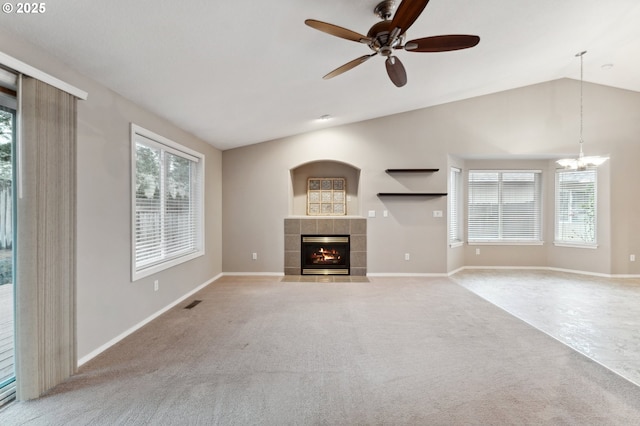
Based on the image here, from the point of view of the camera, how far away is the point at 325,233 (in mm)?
5672

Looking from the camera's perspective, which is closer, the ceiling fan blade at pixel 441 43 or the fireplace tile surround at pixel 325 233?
the ceiling fan blade at pixel 441 43

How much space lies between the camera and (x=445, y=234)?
5582 mm

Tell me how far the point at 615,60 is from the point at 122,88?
6791mm

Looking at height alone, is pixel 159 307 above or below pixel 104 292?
below

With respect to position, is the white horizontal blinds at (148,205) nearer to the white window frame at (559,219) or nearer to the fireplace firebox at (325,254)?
the fireplace firebox at (325,254)

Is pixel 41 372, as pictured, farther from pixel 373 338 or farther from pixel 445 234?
pixel 445 234

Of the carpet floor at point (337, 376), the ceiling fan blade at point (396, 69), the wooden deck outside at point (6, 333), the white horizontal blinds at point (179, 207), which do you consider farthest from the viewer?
the white horizontal blinds at point (179, 207)

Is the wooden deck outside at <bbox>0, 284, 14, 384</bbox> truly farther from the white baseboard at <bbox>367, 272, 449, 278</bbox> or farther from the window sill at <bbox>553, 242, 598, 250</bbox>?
the window sill at <bbox>553, 242, 598, 250</bbox>

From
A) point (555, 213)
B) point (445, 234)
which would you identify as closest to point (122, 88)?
point (445, 234)

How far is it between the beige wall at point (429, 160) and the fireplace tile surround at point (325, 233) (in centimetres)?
14

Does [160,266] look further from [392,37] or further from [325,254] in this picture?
[392,37]

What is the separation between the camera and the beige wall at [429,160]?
546cm

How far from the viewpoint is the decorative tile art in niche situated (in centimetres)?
606

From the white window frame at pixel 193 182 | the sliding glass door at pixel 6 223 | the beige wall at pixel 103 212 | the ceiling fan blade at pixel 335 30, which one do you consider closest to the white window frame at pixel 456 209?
the ceiling fan blade at pixel 335 30
